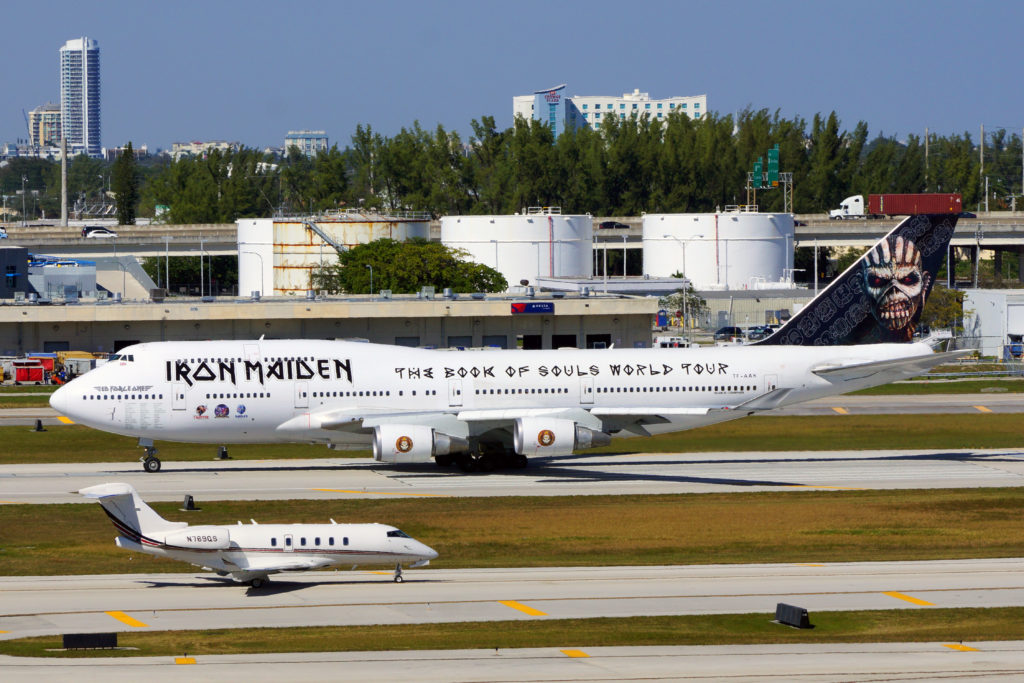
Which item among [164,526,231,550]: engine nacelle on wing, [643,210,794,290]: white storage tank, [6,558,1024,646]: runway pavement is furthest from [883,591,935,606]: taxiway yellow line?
[643,210,794,290]: white storage tank

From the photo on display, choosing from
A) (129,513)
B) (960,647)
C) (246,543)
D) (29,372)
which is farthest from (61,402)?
(29,372)

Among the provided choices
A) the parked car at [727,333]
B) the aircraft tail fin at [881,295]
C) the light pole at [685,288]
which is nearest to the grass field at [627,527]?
the aircraft tail fin at [881,295]

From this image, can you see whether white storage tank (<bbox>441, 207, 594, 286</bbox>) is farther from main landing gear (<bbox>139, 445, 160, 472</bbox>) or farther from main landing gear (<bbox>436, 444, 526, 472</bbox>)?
main landing gear (<bbox>139, 445, 160, 472</bbox>)

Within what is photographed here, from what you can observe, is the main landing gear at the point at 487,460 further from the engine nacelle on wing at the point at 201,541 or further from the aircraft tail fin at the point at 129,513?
the aircraft tail fin at the point at 129,513

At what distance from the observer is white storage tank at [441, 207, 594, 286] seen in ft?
526

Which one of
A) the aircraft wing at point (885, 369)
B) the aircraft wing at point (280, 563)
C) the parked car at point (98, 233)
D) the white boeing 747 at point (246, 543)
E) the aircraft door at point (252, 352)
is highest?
the parked car at point (98, 233)

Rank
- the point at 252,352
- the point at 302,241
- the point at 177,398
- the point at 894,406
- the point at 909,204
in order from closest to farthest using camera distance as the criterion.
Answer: the point at 177,398
the point at 252,352
the point at 894,406
the point at 302,241
the point at 909,204

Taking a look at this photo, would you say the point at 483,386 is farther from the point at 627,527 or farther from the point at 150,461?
the point at 150,461

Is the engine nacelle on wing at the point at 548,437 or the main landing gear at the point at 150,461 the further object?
the main landing gear at the point at 150,461

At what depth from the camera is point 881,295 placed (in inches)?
2339

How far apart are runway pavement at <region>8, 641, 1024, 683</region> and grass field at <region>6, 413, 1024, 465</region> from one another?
1237 inches

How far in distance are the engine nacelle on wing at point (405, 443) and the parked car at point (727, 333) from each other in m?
84.3

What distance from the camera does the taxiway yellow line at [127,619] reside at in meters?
30.5

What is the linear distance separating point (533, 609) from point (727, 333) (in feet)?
348
